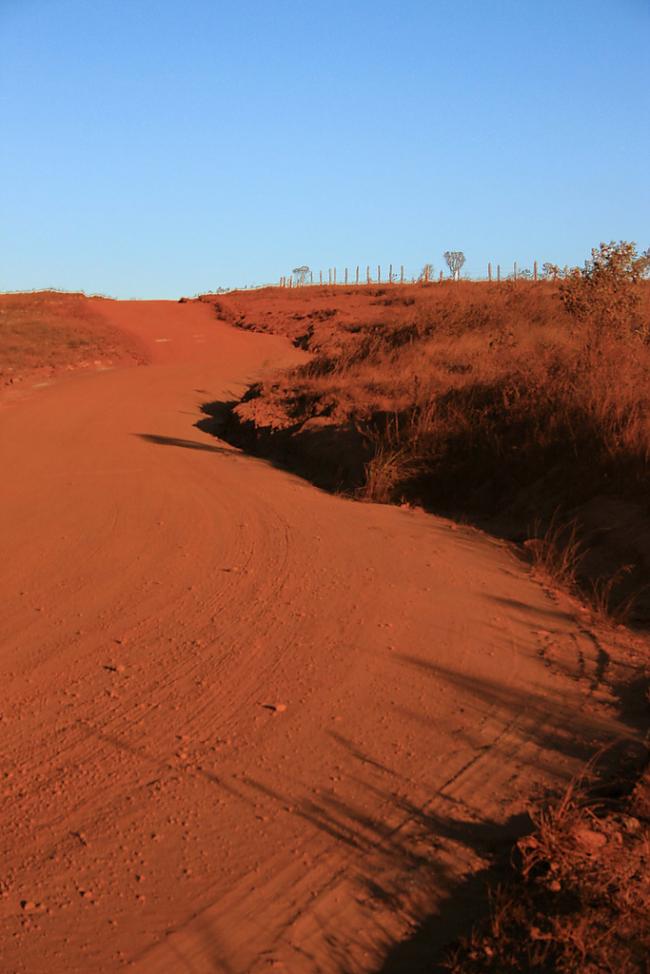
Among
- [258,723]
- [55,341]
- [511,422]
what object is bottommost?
[258,723]

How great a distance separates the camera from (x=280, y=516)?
7.77 m

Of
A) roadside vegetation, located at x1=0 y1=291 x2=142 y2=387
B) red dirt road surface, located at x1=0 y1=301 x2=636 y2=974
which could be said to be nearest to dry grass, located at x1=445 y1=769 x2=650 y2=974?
red dirt road surface, located at x1=0 y1=301 x2=636 y2=974

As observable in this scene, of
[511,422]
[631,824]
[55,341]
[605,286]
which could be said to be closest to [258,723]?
[631,824]

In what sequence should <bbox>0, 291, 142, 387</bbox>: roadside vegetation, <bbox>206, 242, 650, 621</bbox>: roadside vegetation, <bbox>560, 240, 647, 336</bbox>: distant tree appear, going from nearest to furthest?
1. <bbox>206, 242, 650, 621</bbox>: roadside vegetation
2. <bbox>560, 240, 647, 336</bbox>: distant tree
3. <bbox>0, 291, 142, 387</bbox>: roadside vegetation

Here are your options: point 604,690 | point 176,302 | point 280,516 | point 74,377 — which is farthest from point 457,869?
point 176,302

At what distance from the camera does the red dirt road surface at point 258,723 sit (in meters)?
2.95

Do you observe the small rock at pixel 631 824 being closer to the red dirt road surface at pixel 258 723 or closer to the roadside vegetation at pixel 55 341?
the red dirt road surface at pixel 258 723

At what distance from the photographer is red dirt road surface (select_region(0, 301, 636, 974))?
116 inches

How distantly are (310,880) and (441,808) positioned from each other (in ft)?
2.25

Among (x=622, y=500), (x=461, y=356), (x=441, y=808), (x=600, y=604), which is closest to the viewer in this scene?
(x=441, y=808)

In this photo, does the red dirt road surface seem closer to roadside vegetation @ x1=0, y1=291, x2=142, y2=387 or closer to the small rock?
the small rock

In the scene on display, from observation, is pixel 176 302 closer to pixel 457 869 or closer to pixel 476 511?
pixel 476 511

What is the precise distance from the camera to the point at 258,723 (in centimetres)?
421

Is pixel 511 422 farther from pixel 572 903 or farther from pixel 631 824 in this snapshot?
pixel 572 903
